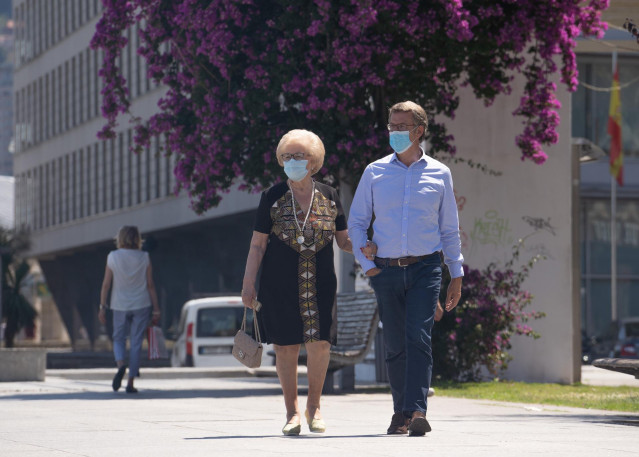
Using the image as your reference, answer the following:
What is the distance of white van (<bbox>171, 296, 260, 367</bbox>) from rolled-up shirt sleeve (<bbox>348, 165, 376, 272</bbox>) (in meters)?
18.5

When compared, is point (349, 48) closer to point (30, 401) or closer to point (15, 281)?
point (30, 401)

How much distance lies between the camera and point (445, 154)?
1800 cm

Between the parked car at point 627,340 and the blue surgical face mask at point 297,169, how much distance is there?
2873 cm

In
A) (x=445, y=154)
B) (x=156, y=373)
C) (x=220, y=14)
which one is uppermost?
(x=220, y=14)

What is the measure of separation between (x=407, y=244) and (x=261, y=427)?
1.69 m

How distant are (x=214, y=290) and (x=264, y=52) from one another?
3477 cm

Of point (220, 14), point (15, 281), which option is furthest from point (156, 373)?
point (15, 281)

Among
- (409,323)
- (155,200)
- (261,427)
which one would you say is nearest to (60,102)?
(155,200)

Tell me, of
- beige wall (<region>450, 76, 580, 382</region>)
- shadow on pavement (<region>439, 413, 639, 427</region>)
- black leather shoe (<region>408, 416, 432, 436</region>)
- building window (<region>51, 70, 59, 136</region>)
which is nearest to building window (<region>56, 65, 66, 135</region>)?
building window (<region>51, 70, 59, 136</region>)

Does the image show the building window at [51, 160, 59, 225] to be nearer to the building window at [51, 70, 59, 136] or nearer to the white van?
the building window at [51, 70, 59, 136]

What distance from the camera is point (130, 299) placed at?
14867 millimetres

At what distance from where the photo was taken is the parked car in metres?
37.4

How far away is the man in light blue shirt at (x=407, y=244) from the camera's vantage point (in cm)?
859

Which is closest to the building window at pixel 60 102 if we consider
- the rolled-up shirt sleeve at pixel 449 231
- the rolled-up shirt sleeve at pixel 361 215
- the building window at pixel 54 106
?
the building window at pixel 54 106
